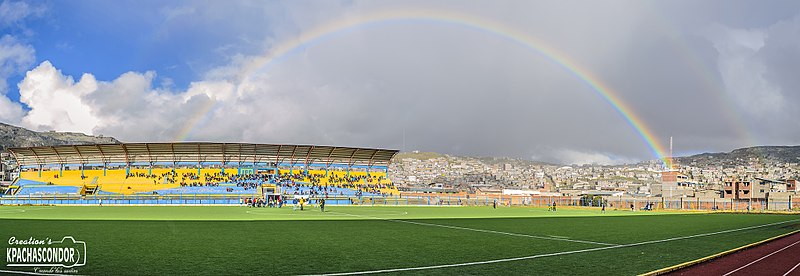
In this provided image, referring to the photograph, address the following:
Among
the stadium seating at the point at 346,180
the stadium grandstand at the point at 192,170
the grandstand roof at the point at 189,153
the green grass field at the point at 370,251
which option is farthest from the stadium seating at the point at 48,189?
the green grass field at the point at 370,251

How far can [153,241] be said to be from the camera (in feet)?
53.9

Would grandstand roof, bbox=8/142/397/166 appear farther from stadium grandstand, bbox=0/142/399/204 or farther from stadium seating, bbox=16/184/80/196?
stadium seating, bbox=16/184/80/196

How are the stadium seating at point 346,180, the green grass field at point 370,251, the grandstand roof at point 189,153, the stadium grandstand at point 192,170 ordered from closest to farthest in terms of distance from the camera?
the green grass field at point 370,251 → the stadium grandstand at point 192,170 → the grandstand roof at point 189,153 → the stadium seating at point 346,180

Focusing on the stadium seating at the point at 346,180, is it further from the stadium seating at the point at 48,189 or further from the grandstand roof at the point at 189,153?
the stadium seating at the point at 48,189

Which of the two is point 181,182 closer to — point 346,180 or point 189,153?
point 189,153

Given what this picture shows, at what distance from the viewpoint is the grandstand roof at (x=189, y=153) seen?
79.1 metres

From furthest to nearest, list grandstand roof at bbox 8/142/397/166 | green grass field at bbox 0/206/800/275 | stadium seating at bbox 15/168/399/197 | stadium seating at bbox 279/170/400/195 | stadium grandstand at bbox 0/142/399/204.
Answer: stadium seating at bbox 279/170/400/195 < grandstand roof at bbox 8/142/397/166 < stadium grandstand at bbox 0/142/399/204 < stadium seating at bbox 15/168/399/197 < green grass field at bbox 0/206/800/275

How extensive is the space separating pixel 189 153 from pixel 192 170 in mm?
3199

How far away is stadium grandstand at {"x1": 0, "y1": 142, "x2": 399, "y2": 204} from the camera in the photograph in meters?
76.9

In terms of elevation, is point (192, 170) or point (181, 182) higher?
point (192, 170)

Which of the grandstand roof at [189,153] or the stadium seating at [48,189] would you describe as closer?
the stadium seating at [48,189]

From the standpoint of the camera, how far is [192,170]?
83.3 metres

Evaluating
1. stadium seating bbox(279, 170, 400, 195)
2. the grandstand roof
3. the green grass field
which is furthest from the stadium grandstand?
the green grass field

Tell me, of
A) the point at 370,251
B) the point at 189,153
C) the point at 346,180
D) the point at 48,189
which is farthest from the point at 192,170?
the point at 370,251
